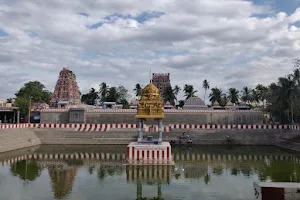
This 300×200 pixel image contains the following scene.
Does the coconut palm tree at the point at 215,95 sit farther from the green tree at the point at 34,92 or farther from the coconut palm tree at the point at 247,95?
the green tree at the point at 34,92

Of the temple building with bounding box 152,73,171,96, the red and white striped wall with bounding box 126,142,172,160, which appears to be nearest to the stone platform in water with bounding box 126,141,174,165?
the red and white striped wall with bounding box 126,142,172,160

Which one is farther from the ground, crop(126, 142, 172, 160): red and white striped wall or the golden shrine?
the golden shrine

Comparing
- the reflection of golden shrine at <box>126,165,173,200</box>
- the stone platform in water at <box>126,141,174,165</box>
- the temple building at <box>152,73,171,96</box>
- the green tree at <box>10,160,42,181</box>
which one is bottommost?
the green tree at <box>10,160,42,181</box>

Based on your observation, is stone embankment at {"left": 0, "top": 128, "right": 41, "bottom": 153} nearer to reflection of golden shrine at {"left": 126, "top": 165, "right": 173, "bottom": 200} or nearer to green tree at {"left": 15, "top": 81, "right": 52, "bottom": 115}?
reflection of golden shrine at {"left": 126, "top": 165, "right": 173, "bottom": 200}

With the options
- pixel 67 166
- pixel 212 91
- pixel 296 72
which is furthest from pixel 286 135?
pixel 212 91

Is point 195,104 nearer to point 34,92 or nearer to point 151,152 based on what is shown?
point 151,152

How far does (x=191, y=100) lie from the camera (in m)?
60.8

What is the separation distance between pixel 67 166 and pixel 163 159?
6.69 m

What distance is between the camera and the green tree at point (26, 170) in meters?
18.8

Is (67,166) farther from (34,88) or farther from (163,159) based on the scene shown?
(34,88)

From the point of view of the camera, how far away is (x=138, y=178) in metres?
18.0

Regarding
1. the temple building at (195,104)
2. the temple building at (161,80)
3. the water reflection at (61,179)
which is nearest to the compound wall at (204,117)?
the temple building at (195,104)

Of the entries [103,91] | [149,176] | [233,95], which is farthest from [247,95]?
[149,176]

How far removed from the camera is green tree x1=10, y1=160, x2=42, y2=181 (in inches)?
739
